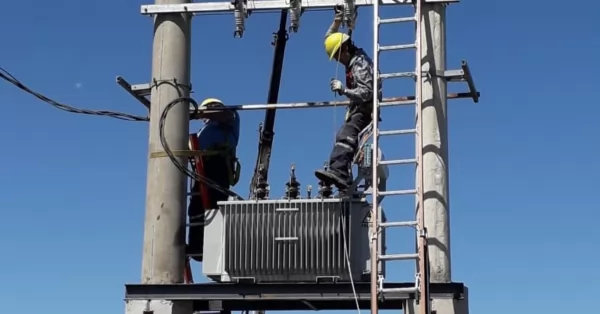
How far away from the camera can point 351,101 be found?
1305cm

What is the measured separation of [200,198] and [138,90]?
5.28 feet

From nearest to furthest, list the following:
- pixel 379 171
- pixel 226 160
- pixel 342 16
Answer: pixel 379 171 < pixel 342 16 < pixel 226 160

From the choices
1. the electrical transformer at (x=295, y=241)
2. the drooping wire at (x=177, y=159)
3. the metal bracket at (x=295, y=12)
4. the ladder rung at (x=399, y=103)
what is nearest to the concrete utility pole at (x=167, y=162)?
the drooping wire at (x=177, y=159)

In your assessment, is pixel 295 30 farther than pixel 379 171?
Yes

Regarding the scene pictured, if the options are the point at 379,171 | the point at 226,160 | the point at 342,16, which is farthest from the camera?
the point at 226,160

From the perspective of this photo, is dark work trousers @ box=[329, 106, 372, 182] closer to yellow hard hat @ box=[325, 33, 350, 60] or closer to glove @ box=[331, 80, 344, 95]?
glove @ box=[331, 80, 344, 95]

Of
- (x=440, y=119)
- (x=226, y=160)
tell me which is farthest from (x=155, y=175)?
(x=440, y=119)

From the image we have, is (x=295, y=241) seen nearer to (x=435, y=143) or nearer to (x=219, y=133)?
(x=435, y=143)

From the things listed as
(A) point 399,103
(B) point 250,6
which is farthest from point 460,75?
(B) point 250,6

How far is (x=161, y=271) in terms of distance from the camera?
13.2 metres

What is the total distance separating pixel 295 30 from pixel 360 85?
1.17 m

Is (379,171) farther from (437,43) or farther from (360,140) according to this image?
(437,43)

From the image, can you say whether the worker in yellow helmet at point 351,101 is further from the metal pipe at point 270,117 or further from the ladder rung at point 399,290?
the metal pipe at point 270,117

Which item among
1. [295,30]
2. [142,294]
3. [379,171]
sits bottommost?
[142,294]
